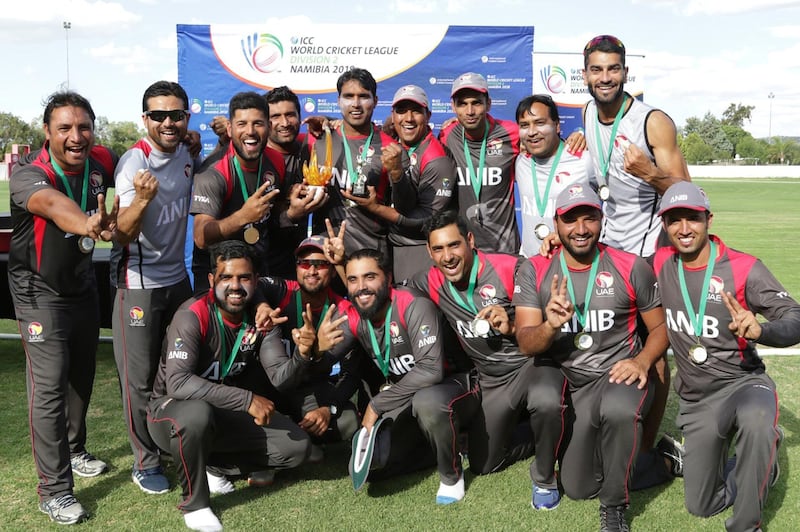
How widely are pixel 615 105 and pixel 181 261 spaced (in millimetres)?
3239

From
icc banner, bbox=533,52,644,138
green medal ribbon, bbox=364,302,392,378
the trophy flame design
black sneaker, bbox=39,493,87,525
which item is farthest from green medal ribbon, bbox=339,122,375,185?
icc banner, bbox=533,52,644,138

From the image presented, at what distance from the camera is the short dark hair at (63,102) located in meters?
4.41

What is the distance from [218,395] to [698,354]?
2.92m

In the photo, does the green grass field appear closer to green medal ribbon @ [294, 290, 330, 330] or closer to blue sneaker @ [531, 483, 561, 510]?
blue sneaker @ [531, 483, 561, 510]

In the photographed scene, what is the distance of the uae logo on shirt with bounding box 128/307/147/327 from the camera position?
490cm

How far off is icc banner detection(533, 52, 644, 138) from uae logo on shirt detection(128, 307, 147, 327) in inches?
248

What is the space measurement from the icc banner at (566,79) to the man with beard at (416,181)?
4.16 metres

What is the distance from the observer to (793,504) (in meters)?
4.43

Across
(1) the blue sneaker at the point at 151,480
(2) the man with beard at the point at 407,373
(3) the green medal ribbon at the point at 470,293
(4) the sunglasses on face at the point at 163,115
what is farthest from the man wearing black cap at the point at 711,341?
(1) the blue sneaker at the point at 151,480

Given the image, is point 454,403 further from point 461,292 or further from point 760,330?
point 760,330

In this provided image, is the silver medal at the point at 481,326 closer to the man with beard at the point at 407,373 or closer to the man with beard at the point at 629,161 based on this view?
the man with beard at the point at 407,373

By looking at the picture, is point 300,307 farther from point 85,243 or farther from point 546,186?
point 546,186

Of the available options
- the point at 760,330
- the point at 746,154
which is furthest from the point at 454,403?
the point at 746,154

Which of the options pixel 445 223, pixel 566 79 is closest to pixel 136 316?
pixel 445 223
